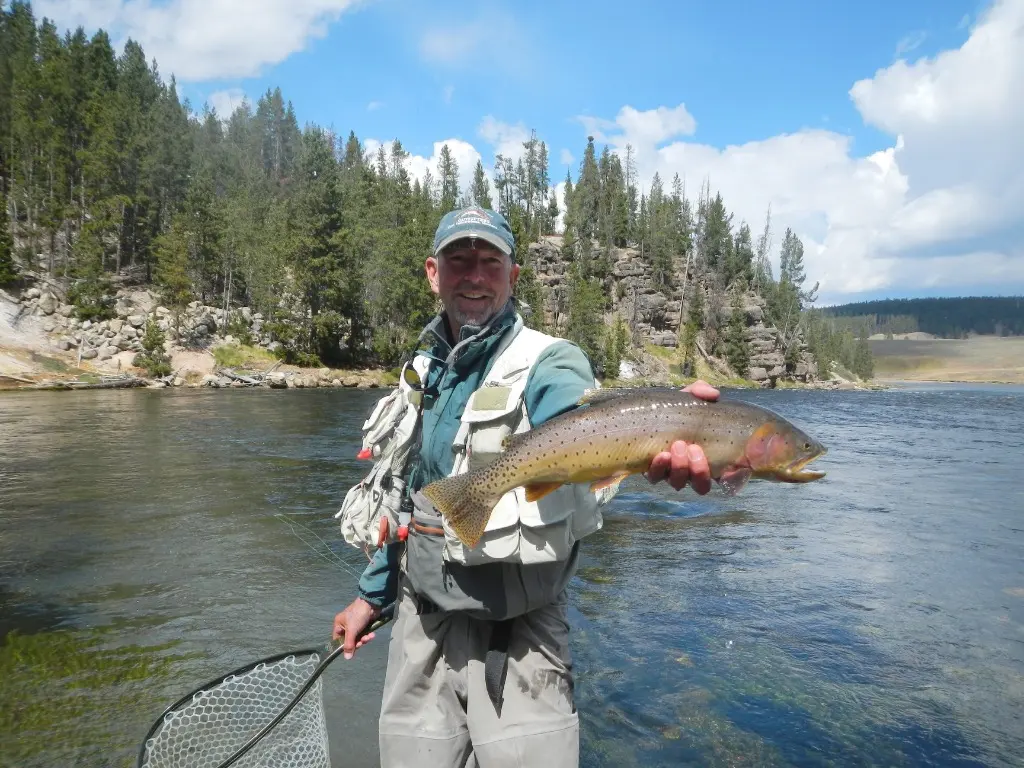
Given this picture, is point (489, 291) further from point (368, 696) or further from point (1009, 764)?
point (1009, 764)

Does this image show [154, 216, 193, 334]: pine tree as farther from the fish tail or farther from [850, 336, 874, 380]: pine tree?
[850, 336, 874, 380]: pine tree

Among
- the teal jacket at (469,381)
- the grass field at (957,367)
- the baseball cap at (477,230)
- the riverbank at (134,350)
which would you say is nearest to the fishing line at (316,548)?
the teal jacket at (469,381)

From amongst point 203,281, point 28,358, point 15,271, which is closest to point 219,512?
point 28,358

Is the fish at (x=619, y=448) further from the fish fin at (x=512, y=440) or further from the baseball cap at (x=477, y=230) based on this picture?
the baseball cap at (x=477, y=230)

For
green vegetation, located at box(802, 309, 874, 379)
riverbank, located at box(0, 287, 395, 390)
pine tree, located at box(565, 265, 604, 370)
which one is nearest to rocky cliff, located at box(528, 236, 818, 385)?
pine tree, located at box(565, 265, 604, 370)

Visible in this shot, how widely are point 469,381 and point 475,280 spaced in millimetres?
491

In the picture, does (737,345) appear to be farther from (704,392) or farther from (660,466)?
(660,466)

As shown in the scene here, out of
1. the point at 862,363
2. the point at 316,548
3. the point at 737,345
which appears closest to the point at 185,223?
the point at 316,548

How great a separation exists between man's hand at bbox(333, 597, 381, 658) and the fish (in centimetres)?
119

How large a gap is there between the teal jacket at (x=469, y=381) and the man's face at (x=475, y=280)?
3.7 inches

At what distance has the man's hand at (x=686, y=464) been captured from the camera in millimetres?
2732

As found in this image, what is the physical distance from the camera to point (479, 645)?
9.39 feet

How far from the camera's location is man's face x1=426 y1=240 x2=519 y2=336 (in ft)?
10.2

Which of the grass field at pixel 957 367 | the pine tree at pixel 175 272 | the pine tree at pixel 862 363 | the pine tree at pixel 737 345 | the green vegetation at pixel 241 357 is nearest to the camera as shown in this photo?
the green vegetation at pixel 241 357
